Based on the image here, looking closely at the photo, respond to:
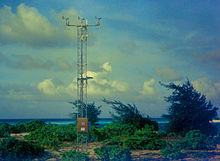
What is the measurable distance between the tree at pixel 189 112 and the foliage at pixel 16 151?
320 inches

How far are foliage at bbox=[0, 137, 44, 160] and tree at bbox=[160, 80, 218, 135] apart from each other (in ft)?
26.7

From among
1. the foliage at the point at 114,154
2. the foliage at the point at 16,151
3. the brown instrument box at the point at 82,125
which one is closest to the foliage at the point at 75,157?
the foliage at the point at 114,154

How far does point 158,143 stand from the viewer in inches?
376

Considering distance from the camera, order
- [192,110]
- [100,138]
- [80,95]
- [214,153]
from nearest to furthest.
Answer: [214,153], [80,95], [100,138], [192,110]

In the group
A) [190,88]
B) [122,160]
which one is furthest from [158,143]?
[190,88]

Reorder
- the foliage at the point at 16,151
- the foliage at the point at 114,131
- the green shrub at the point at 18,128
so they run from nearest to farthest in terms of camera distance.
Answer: the foliage at the point at 16,151 < the foliage at the point at 114,131 < the green shrub at the point at 18,128

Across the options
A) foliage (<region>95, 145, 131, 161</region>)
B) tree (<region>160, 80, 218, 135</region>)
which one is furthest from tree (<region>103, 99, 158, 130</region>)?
foliage (<region>95, 145, 131, 161</region>)

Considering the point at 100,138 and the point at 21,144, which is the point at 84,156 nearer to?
the point at 21,144

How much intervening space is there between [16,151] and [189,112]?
9.29 meters

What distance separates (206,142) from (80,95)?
4.55 m

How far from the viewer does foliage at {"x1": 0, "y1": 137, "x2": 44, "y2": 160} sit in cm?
749

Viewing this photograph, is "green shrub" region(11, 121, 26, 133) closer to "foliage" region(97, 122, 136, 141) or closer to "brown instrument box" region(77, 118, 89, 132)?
"foliage" region(97, 122, 136, 141)

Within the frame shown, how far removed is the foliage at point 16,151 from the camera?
749cm

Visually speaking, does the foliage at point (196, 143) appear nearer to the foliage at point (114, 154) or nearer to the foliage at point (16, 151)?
the foliage at point (114, 154)
